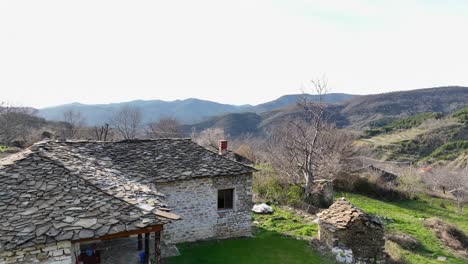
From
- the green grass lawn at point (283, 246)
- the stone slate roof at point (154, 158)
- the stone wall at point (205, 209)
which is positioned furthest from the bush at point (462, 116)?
the stone slate roof at point (154, 158)

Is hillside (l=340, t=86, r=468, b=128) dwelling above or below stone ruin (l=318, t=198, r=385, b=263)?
above

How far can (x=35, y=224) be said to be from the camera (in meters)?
7.58

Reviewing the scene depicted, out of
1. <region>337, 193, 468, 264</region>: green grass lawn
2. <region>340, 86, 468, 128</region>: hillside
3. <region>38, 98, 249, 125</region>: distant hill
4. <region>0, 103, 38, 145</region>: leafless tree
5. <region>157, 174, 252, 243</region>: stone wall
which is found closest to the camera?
<region>157, 174, 252, 243</region>: stone wall

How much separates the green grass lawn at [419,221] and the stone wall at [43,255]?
13849 mm

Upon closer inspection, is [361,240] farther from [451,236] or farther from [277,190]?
[451,236]

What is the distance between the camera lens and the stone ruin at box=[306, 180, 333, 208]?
23531 mm

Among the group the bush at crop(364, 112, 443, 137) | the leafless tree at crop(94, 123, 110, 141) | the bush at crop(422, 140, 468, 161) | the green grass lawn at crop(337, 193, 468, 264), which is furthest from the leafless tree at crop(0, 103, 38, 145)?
the bush at crop(364, 112, 443, 137)

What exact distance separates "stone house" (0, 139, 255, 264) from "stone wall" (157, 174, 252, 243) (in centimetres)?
4

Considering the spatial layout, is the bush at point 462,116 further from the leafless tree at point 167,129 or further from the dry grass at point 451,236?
the dry grass at point 451,236

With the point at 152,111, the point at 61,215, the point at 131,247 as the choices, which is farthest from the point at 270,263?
the point at 152,111

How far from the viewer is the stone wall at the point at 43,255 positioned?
7574 millimetres

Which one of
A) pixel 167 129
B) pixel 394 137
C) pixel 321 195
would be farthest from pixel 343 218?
pixel 394 137

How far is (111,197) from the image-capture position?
8.89 meters

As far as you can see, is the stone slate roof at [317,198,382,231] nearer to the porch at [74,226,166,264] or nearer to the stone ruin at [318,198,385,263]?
the stone ruin at [318,198,385,263]
